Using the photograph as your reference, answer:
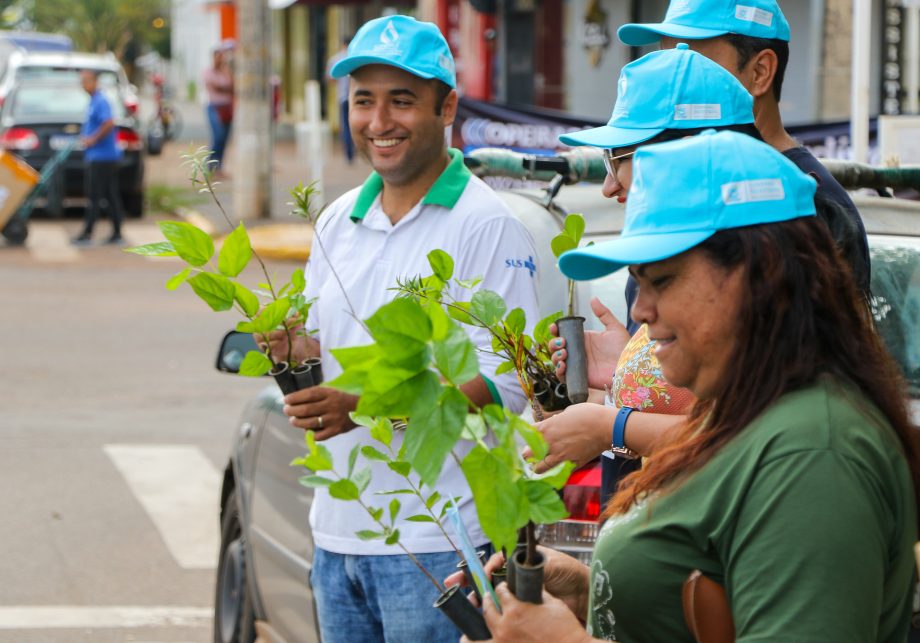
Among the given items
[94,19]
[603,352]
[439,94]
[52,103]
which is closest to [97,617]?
[439,94]

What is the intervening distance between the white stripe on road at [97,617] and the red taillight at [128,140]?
13.5 m

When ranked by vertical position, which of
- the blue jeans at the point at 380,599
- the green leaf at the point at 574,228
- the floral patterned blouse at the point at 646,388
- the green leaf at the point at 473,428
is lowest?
the blue jeans at the point at 380,599

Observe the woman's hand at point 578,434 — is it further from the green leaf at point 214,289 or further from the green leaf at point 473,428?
the green leaf at point 214,289

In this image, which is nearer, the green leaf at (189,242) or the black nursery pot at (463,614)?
the black nursery pot at (463,614)

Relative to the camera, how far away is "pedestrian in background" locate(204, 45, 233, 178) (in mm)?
23891

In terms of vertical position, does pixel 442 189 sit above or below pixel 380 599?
above

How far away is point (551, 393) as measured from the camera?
8.91ft

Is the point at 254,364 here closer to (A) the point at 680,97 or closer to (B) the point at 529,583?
(A) the point at 680,97

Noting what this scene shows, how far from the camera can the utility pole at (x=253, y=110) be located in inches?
719

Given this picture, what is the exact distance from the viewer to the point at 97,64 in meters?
21.4

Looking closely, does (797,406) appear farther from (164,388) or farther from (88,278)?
(88,278)

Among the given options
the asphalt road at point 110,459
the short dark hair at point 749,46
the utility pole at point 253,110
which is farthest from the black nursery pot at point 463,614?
the utility pole at point 253,110

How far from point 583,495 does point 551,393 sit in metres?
1.23

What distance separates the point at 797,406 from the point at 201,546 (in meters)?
5.48
